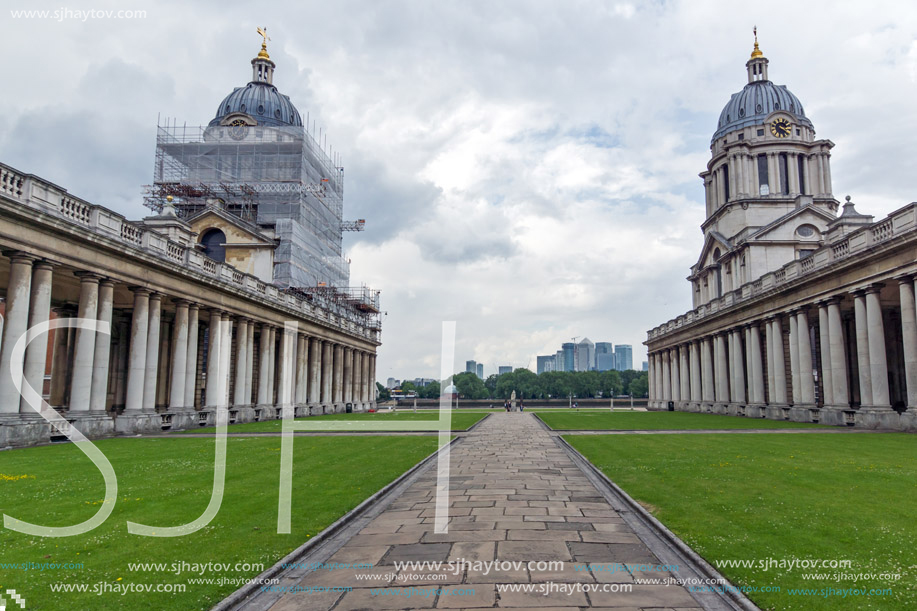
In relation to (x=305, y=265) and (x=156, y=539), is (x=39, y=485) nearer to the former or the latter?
(x=156, y=539)

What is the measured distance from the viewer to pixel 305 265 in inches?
2415

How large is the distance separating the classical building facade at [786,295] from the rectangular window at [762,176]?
126mm

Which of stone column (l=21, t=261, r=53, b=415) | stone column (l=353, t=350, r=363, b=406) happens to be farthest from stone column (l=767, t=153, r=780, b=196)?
stone column (l=21, t=261, r=53, b=415)

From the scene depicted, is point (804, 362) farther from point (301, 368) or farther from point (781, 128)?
point (781, 128)

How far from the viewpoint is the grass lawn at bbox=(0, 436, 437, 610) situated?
6.61m

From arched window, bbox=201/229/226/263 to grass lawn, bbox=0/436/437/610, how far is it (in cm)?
3679

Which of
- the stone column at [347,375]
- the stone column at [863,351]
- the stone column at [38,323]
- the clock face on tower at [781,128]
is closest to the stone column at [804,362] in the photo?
the stone column at [863,351]

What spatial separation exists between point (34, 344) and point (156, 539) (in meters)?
18.3

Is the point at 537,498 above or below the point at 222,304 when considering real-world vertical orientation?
below

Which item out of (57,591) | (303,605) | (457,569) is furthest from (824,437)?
(57,591)

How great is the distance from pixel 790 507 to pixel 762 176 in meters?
74.1

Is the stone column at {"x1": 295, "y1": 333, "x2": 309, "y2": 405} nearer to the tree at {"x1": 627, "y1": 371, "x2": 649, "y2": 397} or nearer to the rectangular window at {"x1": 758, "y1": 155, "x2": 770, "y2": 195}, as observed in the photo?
the rectangular window at {"x1": 758, "y1": 155, "x2": 770, "y2": 195}

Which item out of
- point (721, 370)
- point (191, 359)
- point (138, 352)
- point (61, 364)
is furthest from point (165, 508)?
point (721, 370)

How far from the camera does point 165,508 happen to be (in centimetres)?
1014
